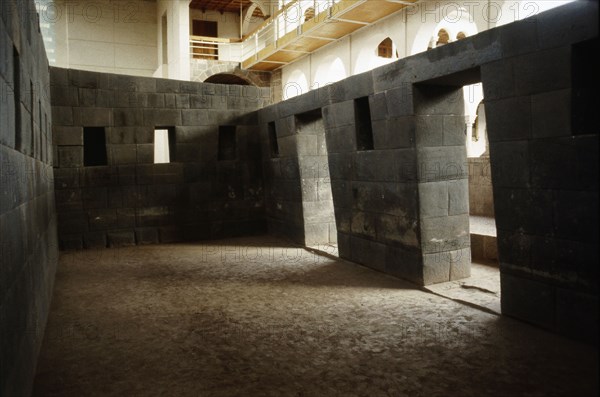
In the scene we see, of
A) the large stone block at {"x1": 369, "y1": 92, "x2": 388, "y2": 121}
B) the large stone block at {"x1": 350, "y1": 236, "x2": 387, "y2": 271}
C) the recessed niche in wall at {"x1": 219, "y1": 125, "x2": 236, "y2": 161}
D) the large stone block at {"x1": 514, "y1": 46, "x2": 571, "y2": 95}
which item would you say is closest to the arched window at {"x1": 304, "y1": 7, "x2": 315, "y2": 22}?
the recessed niche in wall at {"x1": 219, "y1": 125, "x2": 236, "y2": 161}

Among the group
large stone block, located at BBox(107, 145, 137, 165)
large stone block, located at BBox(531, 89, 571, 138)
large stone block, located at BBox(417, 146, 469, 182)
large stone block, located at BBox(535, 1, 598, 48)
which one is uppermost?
large stone block, located at BBox(535, 1, 598, 48)

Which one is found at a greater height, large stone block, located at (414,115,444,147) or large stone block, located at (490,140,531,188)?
large stone block, located at (414,115,444,147)

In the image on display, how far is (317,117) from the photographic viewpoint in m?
7.98

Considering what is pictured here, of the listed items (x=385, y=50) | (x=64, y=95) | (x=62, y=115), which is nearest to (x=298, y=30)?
(x=385, y=50)

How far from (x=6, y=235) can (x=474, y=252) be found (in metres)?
6.01

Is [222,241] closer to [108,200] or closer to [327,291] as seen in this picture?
[108,200]

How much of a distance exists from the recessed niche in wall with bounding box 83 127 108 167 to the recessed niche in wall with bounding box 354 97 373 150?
5.46 metres

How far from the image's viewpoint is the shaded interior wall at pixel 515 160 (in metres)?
3.39

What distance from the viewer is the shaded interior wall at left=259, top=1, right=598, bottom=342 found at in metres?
3.39

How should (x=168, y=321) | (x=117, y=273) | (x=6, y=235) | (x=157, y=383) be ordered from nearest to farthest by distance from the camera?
(x=6, y=235)
(x=157, y=383)
(x=168, y=321)
(x=117, y=273)

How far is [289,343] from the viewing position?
378 cm

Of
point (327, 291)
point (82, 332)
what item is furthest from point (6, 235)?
point (327, 291)

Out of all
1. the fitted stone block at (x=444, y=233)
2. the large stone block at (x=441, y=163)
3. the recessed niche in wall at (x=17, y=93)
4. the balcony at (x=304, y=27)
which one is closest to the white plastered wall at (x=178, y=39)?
the balcony at (x=304, y=27)

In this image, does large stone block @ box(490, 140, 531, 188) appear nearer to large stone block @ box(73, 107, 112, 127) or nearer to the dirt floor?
the dirt floor
